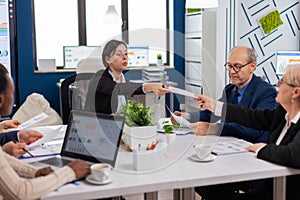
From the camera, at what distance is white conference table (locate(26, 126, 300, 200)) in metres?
1.61

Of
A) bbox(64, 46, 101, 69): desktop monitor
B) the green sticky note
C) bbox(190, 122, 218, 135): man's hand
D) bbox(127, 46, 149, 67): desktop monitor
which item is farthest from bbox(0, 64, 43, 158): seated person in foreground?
the green sticky note

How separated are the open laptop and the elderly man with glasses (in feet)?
2.70

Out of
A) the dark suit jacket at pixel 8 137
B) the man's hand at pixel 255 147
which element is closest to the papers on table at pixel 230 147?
the man's hand at pixel 255 147

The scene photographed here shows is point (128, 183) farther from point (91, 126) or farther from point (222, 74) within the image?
point (222, 74)

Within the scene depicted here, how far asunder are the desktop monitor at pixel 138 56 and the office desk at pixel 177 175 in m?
4.20

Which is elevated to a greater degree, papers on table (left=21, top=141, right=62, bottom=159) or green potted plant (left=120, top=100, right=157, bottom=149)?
green potted plant (left=120, top=100, right=157, bottom=149)

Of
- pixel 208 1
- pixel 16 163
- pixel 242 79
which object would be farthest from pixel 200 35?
pixel 16 163

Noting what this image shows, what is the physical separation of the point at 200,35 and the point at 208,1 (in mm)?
1443

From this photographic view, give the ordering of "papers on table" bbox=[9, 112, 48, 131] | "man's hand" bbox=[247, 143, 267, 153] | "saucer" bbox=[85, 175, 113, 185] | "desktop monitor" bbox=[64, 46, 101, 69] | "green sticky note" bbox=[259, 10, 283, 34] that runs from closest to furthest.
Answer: "saucer" bbox=[85, 175, 113, 185] < "man's hand" bbox=[247, 143, 267, 153] < "papers on table" bbox=[9, 112, 48, 131] < "desktop monitor" bbox=[64, 46, 101, 69] < "green sticky note" bbox=[259, 10, 283, 34]

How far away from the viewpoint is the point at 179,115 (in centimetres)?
281

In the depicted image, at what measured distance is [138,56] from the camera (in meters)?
6.29

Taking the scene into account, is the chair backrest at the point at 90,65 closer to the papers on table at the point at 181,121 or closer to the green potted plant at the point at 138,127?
the papers on table at the point at 181,121

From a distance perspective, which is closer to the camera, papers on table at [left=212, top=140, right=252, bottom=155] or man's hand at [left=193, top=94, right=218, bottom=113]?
papers on table at [left=212, top=140, right=252, bottom=155]

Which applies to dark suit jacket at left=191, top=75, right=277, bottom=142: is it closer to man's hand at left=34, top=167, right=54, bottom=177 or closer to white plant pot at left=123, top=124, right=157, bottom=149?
white plant pot at left=123, top=124, right=157, bottom=149
